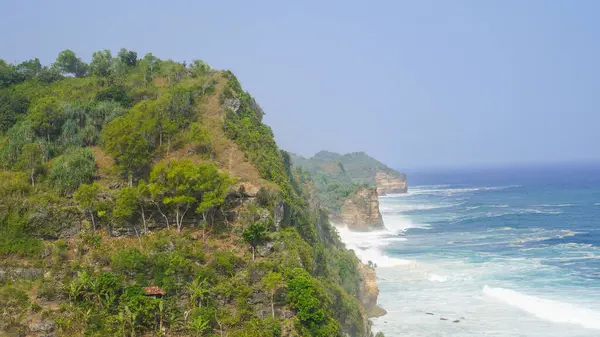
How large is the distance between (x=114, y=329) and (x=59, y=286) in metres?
4.10

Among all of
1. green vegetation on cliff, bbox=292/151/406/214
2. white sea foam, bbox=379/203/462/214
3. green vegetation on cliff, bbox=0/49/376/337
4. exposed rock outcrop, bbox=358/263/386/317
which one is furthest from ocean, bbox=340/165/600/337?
white sea foam, bbox=379/203/462/214

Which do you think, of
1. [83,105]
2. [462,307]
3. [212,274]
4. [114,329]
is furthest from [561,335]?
[83,105]

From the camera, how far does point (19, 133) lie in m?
34.1

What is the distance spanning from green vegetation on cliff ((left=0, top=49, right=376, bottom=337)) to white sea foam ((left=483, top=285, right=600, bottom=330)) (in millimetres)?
13677

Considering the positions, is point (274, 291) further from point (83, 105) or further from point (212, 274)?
point (83, 105)

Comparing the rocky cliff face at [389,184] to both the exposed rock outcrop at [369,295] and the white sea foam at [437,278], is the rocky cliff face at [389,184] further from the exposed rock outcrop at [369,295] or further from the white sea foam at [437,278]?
the exposed rock outcrop at [369,295]

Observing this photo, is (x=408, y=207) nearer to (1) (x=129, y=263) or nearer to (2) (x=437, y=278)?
(2) (x=437, y=278)

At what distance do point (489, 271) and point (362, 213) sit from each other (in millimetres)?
30449

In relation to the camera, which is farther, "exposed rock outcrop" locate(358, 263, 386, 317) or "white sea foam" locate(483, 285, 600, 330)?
"exposed rock outcrop" locate(358, 263, 386, 317)

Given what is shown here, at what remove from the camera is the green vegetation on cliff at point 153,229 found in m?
23.2

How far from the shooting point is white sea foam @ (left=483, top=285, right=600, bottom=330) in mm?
37562

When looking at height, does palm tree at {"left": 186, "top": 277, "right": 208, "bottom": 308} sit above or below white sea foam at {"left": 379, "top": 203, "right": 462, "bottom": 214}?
above

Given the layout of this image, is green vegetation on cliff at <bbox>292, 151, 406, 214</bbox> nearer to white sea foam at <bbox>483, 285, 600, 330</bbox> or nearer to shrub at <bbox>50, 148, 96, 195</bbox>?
white sea foam at <bbox>483, 285, 600, 330</bbox>

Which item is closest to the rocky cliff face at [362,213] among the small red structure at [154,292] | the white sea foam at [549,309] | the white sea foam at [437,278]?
the white sea foam at [437,278]
